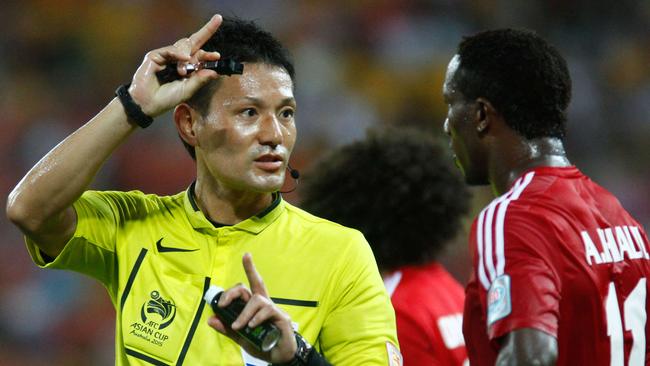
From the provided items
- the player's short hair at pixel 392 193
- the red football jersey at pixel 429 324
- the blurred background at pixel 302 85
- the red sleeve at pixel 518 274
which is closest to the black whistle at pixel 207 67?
the red sleeve at pixel 518 274

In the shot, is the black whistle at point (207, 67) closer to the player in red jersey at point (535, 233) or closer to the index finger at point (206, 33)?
the index finger at point (206, 33)

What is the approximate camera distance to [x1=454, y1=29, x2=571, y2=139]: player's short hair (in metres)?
3.29

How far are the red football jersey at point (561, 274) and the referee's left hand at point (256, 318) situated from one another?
1.93 ft

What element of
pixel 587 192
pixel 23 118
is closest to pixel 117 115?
pixel 587 192

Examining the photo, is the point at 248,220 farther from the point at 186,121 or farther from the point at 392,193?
the point at 392,193

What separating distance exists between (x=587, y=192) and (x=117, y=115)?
153cm

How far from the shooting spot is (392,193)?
16.5 feet

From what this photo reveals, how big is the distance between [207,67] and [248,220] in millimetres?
541

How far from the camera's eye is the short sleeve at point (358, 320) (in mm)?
3223

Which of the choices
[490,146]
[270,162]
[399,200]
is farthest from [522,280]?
[399,200]

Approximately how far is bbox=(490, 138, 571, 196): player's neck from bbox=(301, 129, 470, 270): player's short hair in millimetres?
1544

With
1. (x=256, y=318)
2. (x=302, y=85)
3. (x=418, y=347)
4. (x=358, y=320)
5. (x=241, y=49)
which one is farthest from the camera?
(x=302, y=85)

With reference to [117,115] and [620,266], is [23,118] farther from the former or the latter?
[620,266]

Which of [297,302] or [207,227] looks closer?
[297,302]
